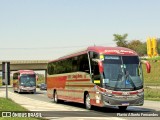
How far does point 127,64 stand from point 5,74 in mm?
10694

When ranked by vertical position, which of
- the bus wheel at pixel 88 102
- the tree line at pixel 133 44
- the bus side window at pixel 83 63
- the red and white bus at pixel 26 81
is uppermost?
the tree line at pixel 133 44

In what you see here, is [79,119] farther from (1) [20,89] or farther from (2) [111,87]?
(1) [20,89]

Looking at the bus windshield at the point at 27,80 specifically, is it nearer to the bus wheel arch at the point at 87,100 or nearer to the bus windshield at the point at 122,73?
the bus wheel arch at the point at 87,100

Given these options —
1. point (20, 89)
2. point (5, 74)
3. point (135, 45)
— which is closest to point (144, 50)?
point (135, 45)

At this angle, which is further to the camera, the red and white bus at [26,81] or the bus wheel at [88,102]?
the red and white bus at [26,81]

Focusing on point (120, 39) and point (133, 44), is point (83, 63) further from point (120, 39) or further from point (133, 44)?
point (133, 44)

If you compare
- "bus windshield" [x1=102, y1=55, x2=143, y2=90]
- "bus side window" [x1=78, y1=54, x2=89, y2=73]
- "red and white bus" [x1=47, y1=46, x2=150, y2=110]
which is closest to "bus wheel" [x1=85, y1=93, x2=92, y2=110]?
"red and white bus" [x1=47, y1=46, x2=150, y2=110]

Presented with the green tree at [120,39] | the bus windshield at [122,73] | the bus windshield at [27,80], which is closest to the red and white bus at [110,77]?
the bus windshield at [122,73]

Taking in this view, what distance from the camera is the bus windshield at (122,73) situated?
19.9 metres

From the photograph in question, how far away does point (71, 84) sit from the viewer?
25625 millimetres

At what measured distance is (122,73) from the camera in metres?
20.0

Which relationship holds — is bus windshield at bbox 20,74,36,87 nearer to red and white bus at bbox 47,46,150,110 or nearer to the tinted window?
the tinted window

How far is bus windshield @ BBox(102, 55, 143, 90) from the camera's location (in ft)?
65.2

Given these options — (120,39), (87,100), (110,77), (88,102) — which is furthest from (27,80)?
(120,39)
